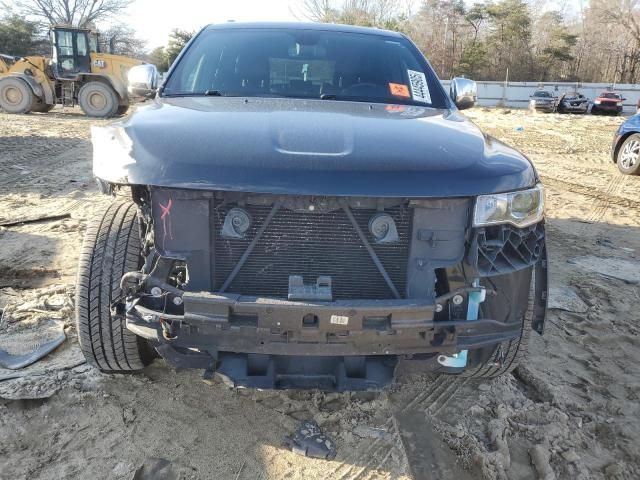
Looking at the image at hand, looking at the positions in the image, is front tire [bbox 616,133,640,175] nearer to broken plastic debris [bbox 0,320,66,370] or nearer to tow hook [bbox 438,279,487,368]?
tow hook [bbox 438,279,487,368]

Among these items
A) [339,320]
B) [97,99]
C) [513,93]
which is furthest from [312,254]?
[513,93]

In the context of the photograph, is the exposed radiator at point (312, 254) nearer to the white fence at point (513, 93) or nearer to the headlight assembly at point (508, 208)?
the headlight assembly at point (508, 208)

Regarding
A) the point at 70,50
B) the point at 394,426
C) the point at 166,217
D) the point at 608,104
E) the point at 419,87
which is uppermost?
the point at 70,50

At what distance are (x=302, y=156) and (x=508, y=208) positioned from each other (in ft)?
2.70

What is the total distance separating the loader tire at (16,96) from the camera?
15031 mm

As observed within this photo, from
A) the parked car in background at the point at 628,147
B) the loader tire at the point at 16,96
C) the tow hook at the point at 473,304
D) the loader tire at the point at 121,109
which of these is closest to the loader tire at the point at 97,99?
the loader tire at the point at 121,109

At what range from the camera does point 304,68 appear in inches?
123

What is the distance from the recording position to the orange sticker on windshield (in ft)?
9.96

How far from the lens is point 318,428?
7.85 ft

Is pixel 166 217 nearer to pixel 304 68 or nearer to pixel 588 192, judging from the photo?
pixel 304 68

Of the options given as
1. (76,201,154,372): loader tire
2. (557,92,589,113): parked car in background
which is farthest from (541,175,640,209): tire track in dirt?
(557,92,589,113): parked car in background

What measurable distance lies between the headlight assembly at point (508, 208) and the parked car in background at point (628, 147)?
312 inches

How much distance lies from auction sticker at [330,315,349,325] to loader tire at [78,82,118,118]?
1551cm

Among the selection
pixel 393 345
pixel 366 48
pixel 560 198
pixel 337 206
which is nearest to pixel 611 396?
pixel 393 345
